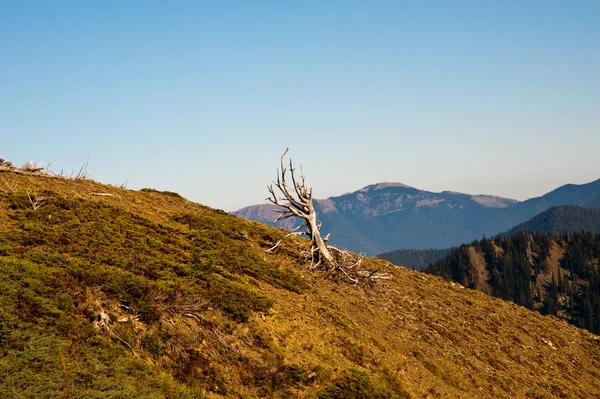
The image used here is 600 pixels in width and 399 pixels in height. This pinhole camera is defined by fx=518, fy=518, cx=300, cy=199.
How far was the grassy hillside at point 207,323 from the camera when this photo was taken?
1280 centimetres

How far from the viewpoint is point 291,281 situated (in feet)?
74.8

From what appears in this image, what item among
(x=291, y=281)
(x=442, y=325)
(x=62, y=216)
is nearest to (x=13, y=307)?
(x=62, y=216)

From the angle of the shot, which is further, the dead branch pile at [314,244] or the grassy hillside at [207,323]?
the dead branch pile at [314,244]

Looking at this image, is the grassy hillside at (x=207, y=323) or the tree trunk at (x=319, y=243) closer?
the grassy hillside at (x=207, y=323)

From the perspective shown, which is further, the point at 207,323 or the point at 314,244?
the point at 314,244

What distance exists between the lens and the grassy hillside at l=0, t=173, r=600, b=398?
504 inches

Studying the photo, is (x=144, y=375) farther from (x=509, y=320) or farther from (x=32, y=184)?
(x=509, y=320)

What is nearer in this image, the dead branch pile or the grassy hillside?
the grassy hillside

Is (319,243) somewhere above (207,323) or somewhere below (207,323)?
above

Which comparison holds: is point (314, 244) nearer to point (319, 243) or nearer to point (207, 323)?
point (319, 243)

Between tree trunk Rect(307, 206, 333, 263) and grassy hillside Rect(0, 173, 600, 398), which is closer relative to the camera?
grassy hillside Rect(0, 173, 600, 398)

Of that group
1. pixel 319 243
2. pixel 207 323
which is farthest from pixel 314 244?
pixel 207 323

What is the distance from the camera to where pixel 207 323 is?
16.1m

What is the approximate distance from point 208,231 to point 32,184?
867 cm
